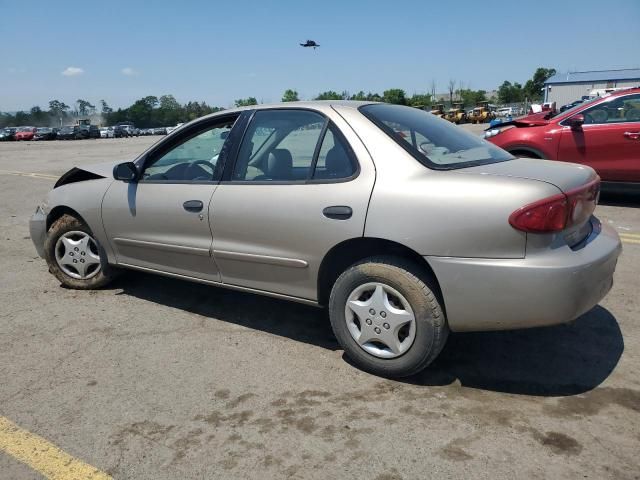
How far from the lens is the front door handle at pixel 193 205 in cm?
357

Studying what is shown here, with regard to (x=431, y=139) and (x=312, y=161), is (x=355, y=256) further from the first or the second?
(x=431, y=139)

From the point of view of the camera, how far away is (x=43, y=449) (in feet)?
8.11

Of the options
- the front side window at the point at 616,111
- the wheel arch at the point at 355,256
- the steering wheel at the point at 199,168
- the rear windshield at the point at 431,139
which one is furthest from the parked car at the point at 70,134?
the wheel arch at the point at 355,256

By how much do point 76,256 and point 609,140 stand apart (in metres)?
6.59

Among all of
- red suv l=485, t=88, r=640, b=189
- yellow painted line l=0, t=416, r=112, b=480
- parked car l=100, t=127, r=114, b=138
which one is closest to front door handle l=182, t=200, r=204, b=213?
yellow painted line l=0, t=416, r=112, b=480

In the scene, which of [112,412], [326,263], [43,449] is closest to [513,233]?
[326,263]

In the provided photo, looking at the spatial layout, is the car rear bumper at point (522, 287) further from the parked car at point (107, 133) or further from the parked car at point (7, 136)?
the parked car at point (107, 133)

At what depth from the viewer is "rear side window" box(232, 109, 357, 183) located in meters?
3.12

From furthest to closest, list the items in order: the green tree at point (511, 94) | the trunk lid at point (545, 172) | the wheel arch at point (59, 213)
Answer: the green tree at point (511, 94), the wheel arch at point (59, 213), the trunk lid at point (545, 172)

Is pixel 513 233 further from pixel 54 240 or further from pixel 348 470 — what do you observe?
pixel 54 240

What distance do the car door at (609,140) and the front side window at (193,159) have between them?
216 inches

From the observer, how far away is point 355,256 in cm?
311

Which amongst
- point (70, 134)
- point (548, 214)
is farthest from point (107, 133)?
point (548, 214)

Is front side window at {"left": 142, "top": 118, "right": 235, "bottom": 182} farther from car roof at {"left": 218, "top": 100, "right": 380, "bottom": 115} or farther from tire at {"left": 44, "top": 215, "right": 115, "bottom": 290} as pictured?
tire at {"left": 44, "top": 215, "right": 115, "bottom": 290}
